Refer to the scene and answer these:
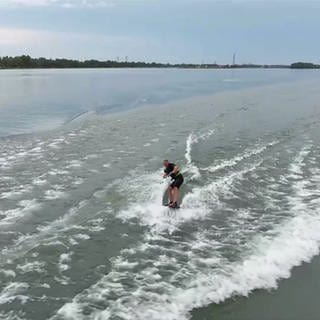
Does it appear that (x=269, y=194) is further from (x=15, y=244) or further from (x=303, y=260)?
(x=15, y=244)

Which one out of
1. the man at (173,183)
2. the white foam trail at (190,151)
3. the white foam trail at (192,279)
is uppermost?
the man at (173,183)

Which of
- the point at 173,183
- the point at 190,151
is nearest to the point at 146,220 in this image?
the point at 173,183

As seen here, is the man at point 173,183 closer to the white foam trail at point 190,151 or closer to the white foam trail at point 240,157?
the white foam trail at point 190,151

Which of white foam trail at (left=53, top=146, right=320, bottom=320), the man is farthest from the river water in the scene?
the man

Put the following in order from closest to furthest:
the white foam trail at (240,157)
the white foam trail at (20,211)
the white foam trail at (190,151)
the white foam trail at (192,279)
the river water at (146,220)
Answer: the white foam trail at (192,279), the river water at (146,220), the white foam trail at (20,211), the white foam trail at (190,151), the white foam trail at (240,157)

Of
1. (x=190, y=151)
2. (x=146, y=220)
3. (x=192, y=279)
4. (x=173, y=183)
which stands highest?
(x=173, y=183)

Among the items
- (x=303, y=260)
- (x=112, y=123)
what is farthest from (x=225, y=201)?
(x=112, y=123)

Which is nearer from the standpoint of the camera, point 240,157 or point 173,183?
point 173,183

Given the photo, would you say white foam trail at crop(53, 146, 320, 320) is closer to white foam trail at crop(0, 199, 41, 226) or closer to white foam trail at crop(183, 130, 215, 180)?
white foam trail at crop(0, 199, 41, 226)

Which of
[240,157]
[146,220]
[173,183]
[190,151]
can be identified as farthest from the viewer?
[190,151]

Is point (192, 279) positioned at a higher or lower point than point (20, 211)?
higher

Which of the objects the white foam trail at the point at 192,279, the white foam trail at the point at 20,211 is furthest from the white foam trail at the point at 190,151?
the white foam trail at the point at 20,211

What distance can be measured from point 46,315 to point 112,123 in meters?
28.0

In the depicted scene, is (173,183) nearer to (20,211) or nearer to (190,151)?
(20,211)
